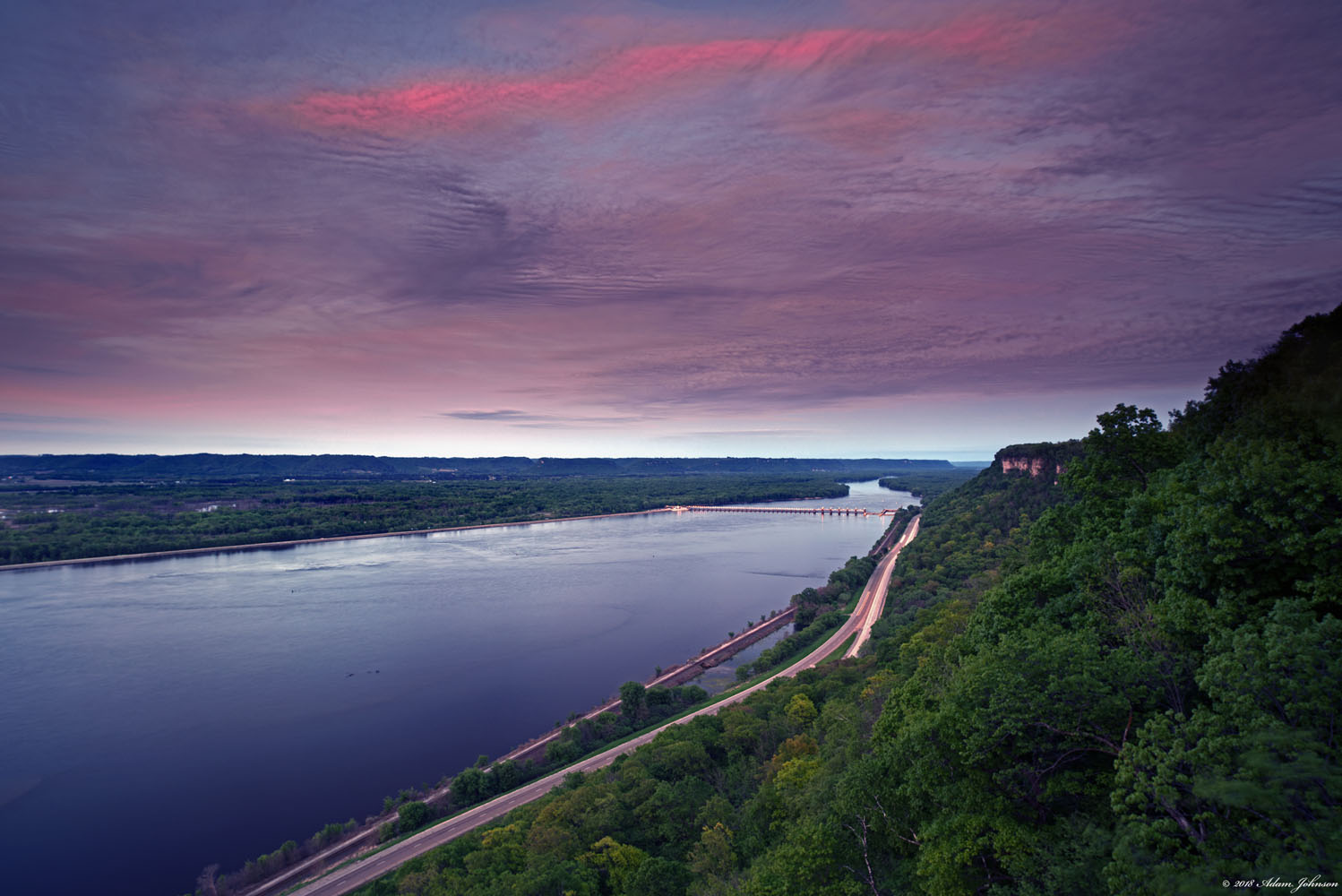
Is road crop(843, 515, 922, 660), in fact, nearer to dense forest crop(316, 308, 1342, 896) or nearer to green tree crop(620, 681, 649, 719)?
green tree crop(620, 681, 649, 719)

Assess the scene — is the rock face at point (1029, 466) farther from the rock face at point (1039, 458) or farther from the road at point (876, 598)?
the road at point (876, 598)

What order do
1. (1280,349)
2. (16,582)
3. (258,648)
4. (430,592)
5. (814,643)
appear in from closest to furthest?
1. (1280,349)
2. (814,643)
3. (258,648)
4. (430,592)
5. (16,582)

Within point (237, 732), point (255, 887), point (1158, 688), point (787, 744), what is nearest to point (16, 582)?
point (237, 732)

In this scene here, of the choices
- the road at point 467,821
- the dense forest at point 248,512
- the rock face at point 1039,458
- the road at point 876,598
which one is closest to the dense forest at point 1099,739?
the road at point 467,821

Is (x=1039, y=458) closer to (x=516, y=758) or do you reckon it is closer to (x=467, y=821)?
(x=516, y=758)

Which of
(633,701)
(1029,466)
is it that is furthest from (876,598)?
(1029,466)

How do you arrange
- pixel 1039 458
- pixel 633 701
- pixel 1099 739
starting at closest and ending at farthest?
pixel 1099 739, pixel 633 701, pixel 1039 458

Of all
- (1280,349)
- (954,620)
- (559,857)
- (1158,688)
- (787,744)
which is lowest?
(559,857)

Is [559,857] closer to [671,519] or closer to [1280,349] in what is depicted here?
[1280,349]
